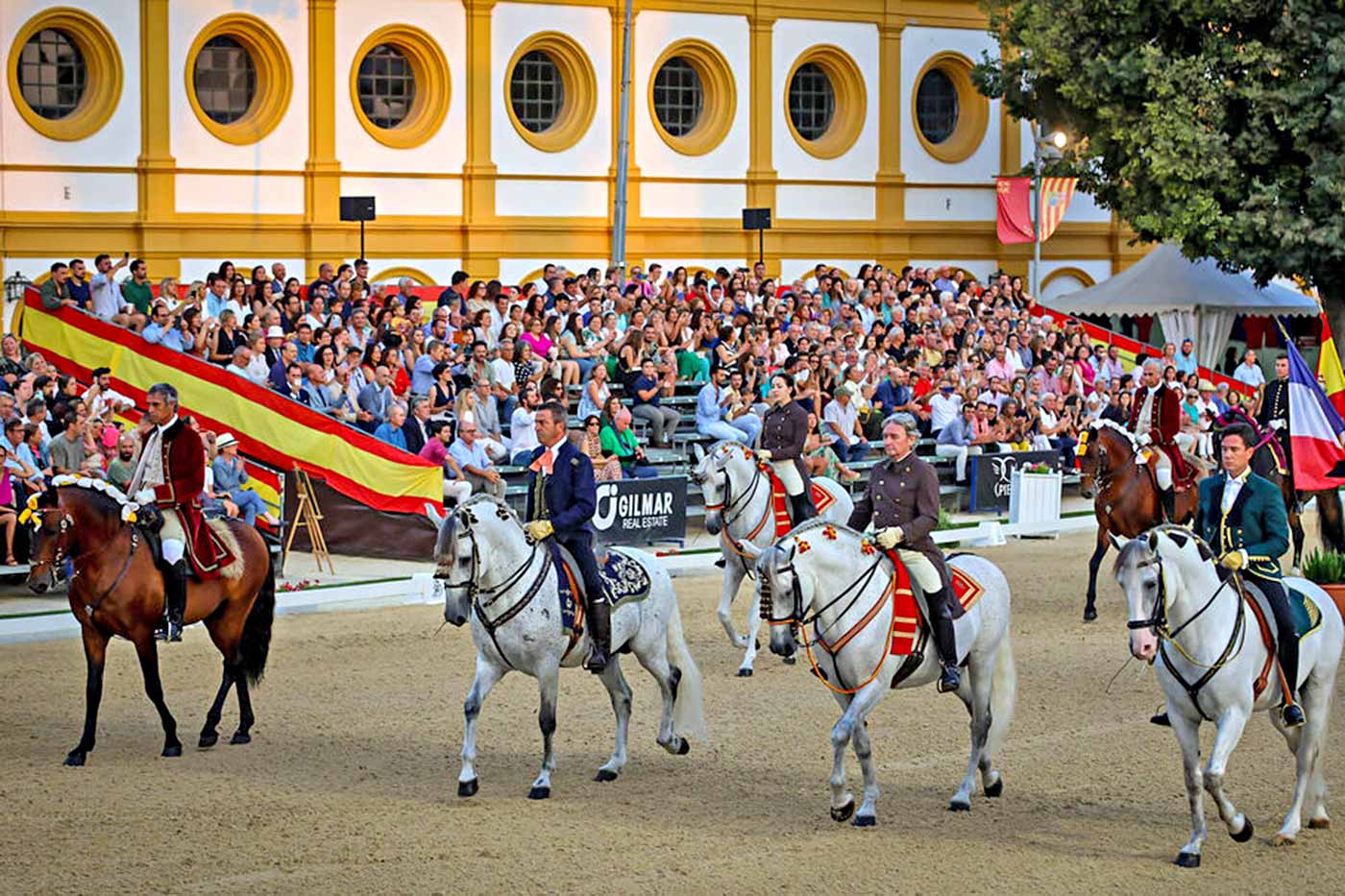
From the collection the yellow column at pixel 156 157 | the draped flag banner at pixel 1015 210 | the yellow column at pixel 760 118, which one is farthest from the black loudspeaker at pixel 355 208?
the draped flag banner at pixel 1015 210

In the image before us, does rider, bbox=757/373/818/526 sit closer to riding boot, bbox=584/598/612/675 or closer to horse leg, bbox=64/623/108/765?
riding boot, bbox=584/598/612/675

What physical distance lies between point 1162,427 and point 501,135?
64.9ft

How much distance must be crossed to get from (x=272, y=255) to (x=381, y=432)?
12332mm

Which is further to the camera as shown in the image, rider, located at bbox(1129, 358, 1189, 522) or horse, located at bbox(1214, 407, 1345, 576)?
rider, located at bbox(1129, 358, 1189, 522)

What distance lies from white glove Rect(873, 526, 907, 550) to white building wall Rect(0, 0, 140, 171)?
23473 millimetres

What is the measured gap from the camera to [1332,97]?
99.6 feet

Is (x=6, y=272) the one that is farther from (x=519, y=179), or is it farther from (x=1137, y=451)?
(x=1137, y=451)

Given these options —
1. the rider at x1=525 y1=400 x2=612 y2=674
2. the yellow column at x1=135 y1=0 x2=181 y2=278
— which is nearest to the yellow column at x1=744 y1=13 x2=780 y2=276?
the yellow column at x1=135 y1=0 x2=181 y2=278

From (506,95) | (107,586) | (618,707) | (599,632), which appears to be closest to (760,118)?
(506,95)

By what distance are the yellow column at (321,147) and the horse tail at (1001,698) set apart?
78.3ft

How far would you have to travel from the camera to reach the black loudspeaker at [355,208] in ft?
105

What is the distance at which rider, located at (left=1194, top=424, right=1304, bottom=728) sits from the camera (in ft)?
37.7

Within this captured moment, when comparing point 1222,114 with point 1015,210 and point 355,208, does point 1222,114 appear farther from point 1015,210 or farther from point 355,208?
point 355,208

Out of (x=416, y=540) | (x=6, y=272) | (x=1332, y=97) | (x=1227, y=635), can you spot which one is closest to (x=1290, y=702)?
(x=1227, y=635)
